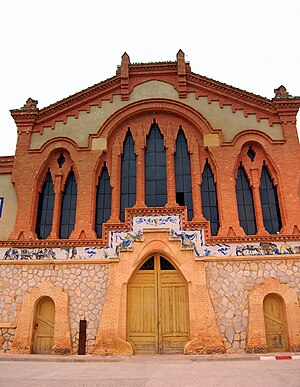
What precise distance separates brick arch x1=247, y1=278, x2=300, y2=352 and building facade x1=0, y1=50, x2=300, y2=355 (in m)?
0.03

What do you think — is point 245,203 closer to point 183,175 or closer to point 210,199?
point 210,199

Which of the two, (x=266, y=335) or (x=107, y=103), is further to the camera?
(x=107, y=103)

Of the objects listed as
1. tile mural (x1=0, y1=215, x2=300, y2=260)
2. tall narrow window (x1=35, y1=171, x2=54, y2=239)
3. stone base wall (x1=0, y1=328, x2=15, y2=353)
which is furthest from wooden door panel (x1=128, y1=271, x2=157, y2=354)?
tall narrow window (x1=35, y1=171, x2=54, y2=239)

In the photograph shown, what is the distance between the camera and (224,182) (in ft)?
43.6

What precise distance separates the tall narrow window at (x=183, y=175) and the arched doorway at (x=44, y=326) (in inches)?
239

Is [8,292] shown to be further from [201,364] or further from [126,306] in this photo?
[201,364]

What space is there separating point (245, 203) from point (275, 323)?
4.48 m

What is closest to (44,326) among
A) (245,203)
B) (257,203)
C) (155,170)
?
(155,170)

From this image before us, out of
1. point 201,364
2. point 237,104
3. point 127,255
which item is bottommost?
point 201,364

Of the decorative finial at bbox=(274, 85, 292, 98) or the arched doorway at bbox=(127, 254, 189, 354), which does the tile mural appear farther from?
the decorative finial at bbox=(274, 85, 292, 98)

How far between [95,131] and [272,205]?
7893 mm

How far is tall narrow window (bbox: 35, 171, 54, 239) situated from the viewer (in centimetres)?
1370

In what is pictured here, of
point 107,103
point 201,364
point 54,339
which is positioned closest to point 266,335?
point 201,364

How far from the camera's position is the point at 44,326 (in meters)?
11.8
